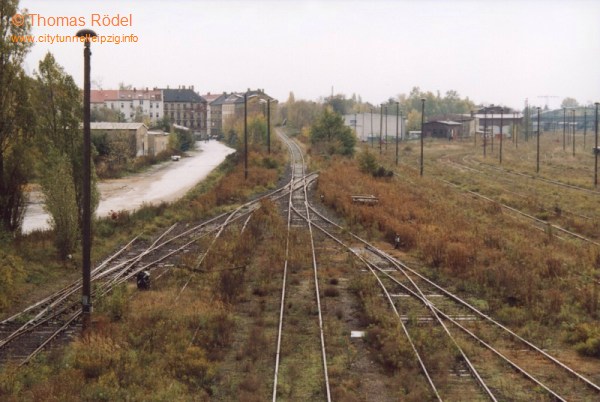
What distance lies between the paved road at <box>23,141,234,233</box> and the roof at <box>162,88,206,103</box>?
3226 inches

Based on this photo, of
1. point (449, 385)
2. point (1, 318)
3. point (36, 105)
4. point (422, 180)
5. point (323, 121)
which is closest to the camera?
point (449, 385)

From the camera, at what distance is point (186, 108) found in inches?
6024

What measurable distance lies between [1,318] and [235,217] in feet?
52.1

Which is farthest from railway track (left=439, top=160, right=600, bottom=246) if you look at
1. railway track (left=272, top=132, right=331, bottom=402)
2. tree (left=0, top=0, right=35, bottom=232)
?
tree (left=0, top=0, right=35, bottom=232)

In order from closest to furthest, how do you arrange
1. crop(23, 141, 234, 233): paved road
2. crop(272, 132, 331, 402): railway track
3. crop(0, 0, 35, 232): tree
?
crop(272, 132, 331, 402): railway track → crop(0, 0, 35, 232): tree → crop(23, 141, 234, 233): paved road

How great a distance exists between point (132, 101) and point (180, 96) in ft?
41.2

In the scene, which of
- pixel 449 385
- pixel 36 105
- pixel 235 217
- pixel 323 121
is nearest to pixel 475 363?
pixel 449 385

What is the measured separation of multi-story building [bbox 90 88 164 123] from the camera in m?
143

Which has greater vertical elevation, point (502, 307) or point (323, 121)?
point (323, 121)

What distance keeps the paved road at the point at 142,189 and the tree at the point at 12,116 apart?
5.72 meters

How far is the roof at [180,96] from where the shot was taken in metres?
153

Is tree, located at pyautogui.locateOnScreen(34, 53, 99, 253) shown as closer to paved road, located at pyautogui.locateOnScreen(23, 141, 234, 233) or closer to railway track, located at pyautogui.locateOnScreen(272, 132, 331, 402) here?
paved road, located at pyautogui.locateOnScreen(23, 141, 234, 233)

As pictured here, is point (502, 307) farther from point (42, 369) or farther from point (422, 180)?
point (422, 180)

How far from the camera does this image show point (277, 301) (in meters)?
16.0
